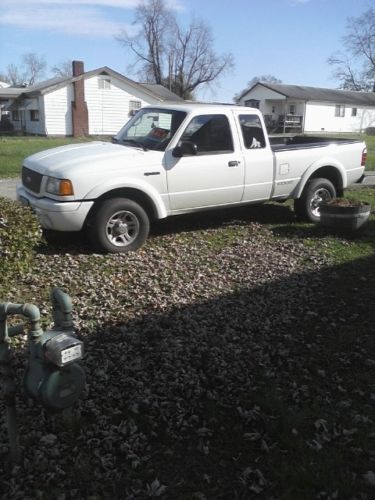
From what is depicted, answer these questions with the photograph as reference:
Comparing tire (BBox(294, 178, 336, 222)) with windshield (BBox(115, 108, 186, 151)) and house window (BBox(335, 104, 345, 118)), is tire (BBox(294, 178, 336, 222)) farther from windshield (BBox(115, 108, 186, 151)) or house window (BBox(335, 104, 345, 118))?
house window (BBox(335, 104, 345, 118))

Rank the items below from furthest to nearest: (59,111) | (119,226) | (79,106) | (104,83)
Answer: (104,83)
(59,111)
(79,106)
(119,226)

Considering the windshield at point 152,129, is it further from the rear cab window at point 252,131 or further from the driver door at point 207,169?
the rear cab window at point 252,131

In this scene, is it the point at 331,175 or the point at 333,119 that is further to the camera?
the point at 333,119

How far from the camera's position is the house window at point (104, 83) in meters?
38.7

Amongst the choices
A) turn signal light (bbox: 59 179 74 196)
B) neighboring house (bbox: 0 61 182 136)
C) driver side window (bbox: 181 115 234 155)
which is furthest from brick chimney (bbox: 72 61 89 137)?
turn signal light (bbox: 59 179 74 196)

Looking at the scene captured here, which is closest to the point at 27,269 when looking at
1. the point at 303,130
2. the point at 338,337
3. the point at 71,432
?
the point at 71,432

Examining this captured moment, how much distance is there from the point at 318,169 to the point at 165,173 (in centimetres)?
309

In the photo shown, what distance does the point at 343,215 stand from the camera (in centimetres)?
754

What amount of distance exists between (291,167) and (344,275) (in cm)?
253

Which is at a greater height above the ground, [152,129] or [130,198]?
[152,129]

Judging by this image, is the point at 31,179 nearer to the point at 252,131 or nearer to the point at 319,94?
the point at 252,131

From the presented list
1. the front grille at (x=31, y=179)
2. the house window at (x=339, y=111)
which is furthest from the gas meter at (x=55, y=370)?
the house window at (x=339, y=111)

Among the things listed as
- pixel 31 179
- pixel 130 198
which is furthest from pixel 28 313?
pixel 31 179

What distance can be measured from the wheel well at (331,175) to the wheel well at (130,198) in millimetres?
3171
